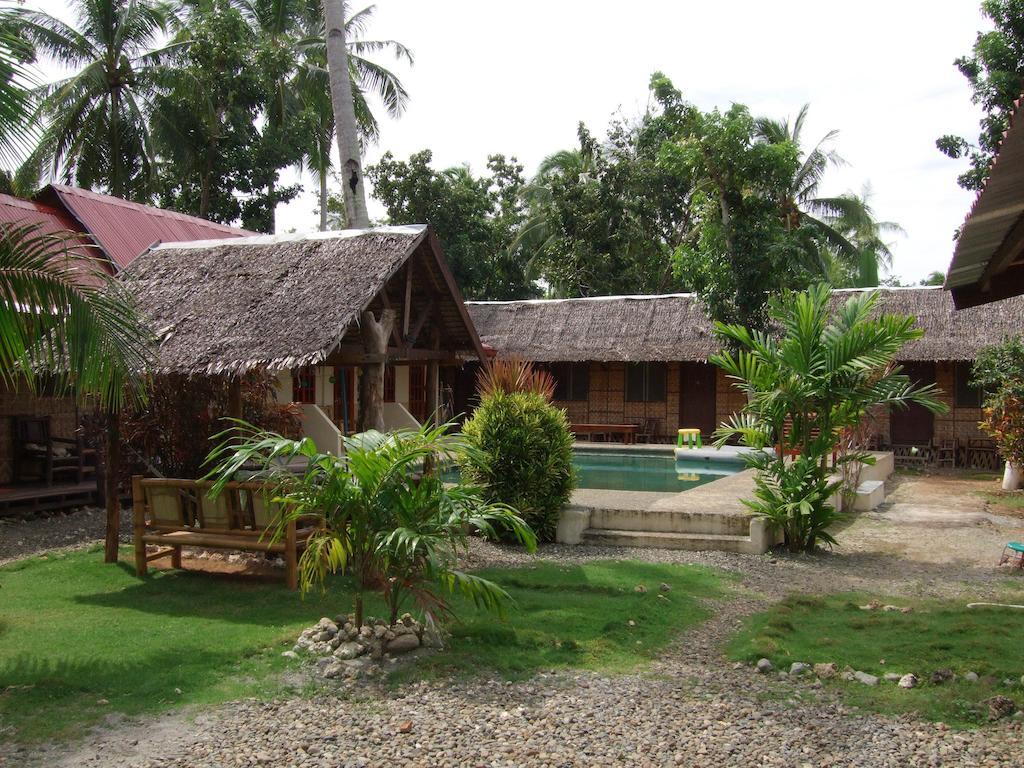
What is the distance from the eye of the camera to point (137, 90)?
2047cm

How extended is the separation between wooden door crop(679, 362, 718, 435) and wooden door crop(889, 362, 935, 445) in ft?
13.5

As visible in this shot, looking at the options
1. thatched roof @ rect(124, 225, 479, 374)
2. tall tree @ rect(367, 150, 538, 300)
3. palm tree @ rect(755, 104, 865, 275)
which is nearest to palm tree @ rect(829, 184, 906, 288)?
palm tree @ rect(755, 104, 865, 275)

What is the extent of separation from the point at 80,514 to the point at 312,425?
4286mm

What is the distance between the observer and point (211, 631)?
243 inches

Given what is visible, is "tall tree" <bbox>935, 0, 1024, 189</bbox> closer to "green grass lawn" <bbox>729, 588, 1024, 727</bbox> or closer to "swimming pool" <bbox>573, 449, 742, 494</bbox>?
"swimming pool" <bbox>573, 449, 742, 494</bbox>

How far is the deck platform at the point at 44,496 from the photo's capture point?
Answer: 10.8 metres

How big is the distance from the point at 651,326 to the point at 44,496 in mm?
14881

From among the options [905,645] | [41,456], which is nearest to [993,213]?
[905,645]

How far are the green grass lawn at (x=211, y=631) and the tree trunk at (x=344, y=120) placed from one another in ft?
22.0

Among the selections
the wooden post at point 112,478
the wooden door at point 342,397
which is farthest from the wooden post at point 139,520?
the wooden door at point 342,397

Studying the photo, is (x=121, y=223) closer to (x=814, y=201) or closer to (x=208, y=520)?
(x=208, y=520)

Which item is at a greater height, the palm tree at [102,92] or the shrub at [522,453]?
the palm tree at [102,92]

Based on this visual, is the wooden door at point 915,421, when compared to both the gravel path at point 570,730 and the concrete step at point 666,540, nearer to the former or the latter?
the concrete step at point 666,540

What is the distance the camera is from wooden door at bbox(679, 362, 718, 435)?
22281 mm
